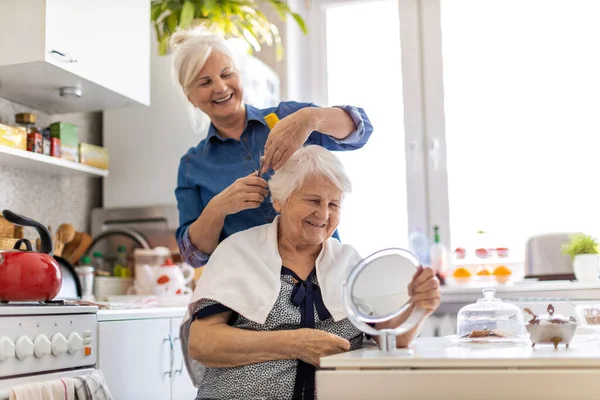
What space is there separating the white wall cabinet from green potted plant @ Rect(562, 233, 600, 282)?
1631mm

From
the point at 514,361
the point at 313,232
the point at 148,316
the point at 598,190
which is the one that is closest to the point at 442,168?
the point at 598,190

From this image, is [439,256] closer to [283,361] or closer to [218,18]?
[218,18]

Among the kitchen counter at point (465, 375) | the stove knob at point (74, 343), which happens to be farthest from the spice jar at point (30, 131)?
the kitchen counter at point (465, 375)

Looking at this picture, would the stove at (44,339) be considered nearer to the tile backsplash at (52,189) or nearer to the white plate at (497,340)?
the tile backsplash at (52,189)

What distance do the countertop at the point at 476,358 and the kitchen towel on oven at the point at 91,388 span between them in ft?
3.02

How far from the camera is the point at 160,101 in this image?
341 centimetres

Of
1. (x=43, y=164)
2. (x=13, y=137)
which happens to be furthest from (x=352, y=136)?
(x=43, y=164)

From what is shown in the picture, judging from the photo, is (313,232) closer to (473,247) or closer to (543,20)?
(473,247)

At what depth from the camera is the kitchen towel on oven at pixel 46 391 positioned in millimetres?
1771

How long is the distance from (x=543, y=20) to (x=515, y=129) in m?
0.56

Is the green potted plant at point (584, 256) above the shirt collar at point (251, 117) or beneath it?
beneath

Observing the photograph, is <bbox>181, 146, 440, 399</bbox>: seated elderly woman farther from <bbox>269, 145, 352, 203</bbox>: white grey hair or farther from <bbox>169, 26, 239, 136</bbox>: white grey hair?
<bbox>169, 26, 239, 136</bbox>: white grey hair

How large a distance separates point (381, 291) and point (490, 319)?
1.42 feet

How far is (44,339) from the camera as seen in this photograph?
195 cm
